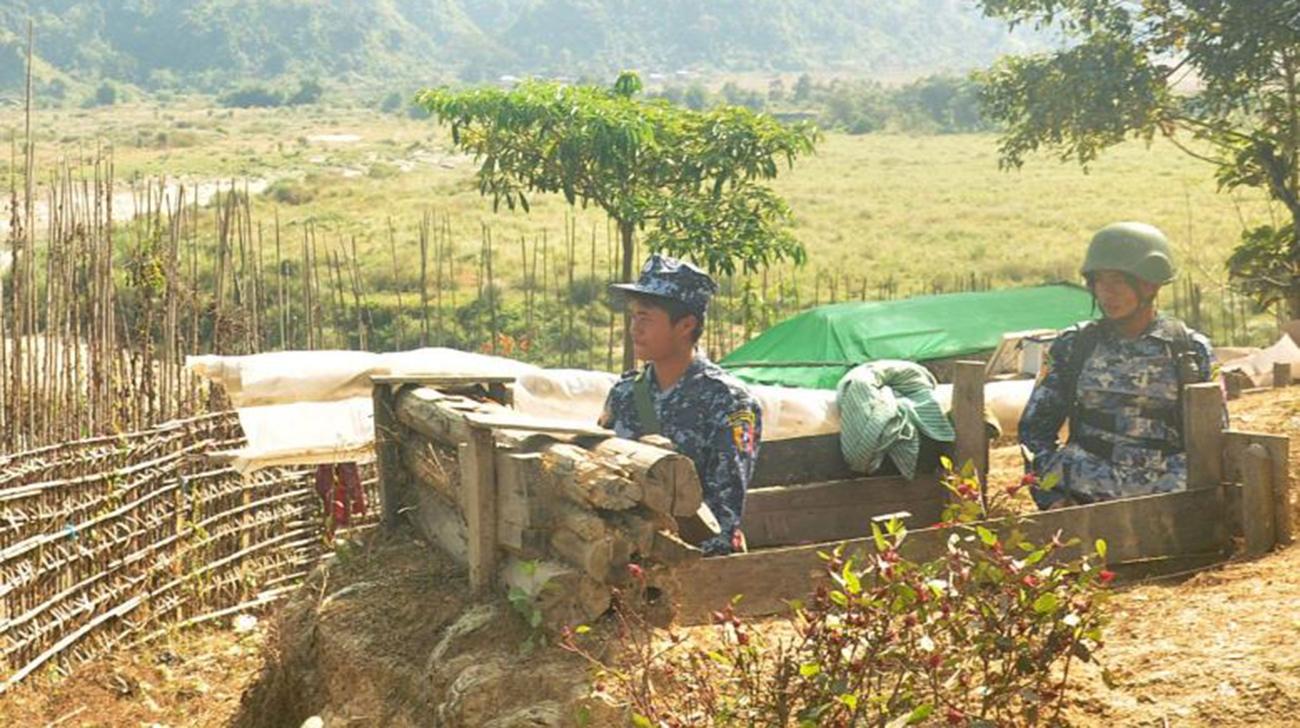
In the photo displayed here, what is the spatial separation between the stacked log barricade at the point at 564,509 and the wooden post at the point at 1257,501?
2.00 metres

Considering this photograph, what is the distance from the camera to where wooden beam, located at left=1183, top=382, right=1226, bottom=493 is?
5.77m

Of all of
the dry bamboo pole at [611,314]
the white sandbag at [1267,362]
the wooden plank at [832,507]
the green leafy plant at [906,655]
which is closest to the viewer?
A: the green leafy plant at [906,655]

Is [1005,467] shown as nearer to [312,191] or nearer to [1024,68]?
[1024,68]

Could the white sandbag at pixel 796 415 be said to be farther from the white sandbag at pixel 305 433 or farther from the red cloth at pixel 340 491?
the red cloth at pixel 340 491

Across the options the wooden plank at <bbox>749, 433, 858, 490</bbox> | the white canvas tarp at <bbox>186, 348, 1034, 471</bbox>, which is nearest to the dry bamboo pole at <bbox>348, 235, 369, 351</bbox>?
the white canvas tarp at <bbox>186, 348, 1034, 471</bbox>

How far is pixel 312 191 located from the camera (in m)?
41.9

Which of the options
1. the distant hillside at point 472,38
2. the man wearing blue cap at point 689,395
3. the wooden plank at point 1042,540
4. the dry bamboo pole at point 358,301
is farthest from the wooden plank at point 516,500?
the distant hillside at point 472,38

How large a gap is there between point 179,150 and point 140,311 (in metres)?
53.4

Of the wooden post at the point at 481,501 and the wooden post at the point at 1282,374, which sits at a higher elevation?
the wooden post at the point at 481,501

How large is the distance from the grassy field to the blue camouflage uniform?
12.5 m

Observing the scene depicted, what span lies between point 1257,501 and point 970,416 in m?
1.16

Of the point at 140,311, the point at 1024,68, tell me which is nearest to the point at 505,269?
the point at 1024,68

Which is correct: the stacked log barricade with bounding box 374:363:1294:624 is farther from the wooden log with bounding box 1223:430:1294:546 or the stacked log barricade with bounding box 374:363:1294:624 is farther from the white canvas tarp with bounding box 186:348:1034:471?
the white canvas tarp with bounding box 186:348:1034:471

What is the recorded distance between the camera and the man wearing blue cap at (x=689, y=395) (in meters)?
5.31
